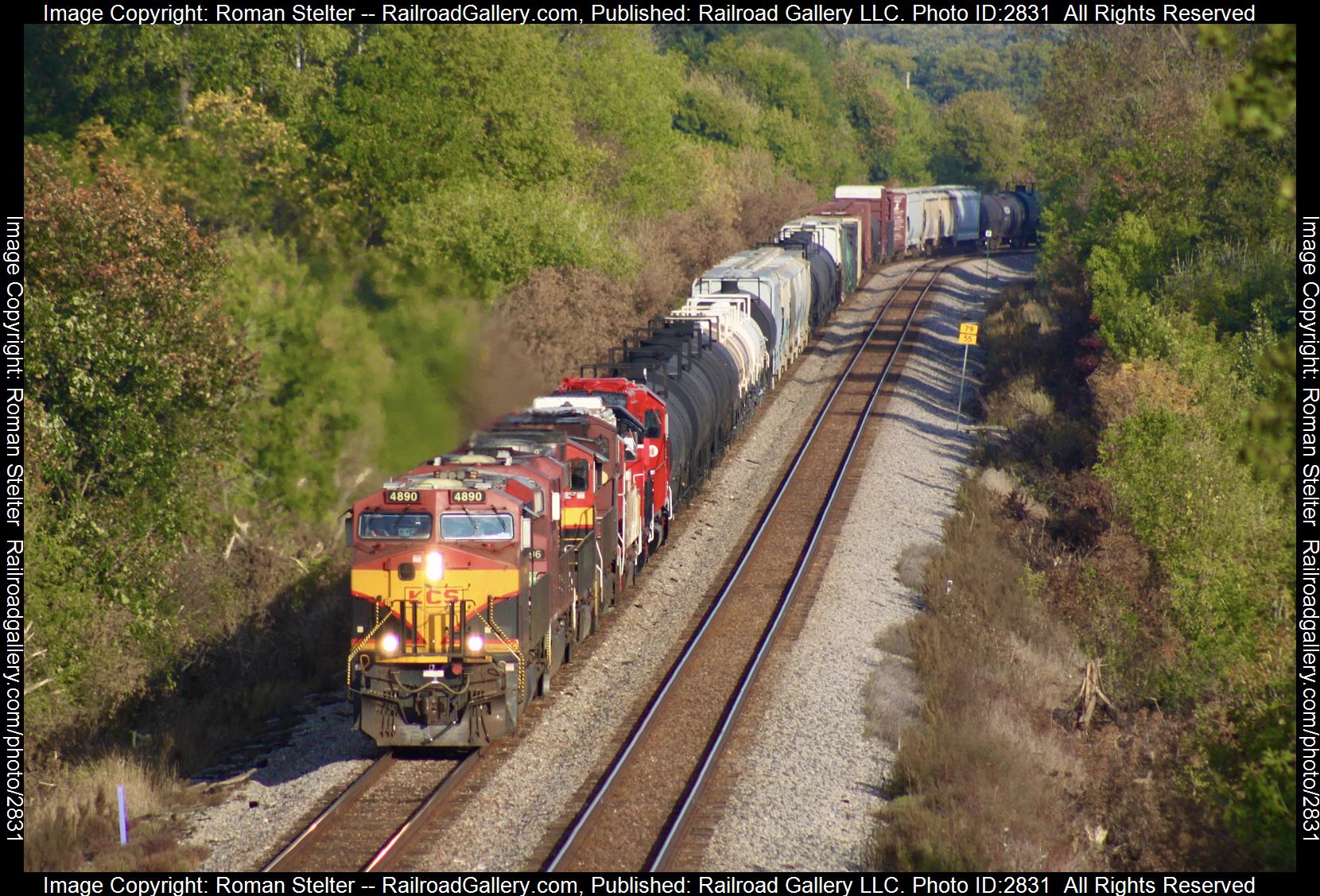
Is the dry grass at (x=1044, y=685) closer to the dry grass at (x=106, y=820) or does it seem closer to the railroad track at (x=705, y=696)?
the railroad track at (x=705, y=696)

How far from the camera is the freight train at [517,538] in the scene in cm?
1716

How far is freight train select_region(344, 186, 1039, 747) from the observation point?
17.2m

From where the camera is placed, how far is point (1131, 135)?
5612 centimetres

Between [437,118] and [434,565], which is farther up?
[437,118]

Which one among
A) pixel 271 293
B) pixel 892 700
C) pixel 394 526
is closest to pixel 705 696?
pixel 892 700

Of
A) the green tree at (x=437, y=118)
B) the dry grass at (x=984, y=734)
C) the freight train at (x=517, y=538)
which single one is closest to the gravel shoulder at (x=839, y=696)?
the dry grass at (x=984, y=734)

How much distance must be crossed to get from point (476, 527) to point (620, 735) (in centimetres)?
396

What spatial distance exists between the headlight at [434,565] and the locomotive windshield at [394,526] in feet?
0.89

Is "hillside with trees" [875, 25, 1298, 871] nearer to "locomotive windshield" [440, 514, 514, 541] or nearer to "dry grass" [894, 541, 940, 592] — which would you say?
"dry grass" [894, 541, 940, 592]

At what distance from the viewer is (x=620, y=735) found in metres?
18.9

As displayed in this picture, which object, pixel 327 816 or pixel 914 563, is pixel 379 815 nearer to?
pixel 327 816

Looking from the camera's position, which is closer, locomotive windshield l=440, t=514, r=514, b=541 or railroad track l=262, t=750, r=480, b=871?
railroad track l=262, t=750, r=480, b=871

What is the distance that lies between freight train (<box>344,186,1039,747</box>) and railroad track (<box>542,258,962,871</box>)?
1894 mm

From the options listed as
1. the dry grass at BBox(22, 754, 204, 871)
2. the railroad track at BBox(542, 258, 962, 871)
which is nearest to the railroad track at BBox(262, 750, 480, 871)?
the dry grass at BBox(22, 754, 204, 871)
